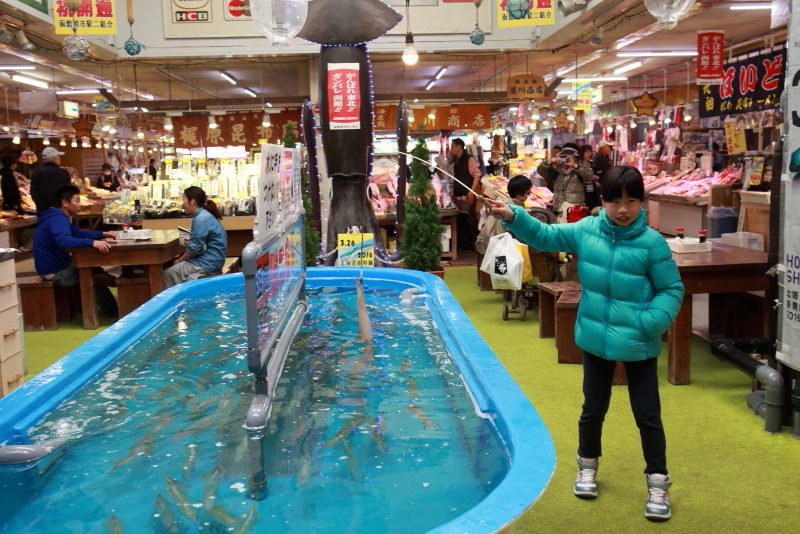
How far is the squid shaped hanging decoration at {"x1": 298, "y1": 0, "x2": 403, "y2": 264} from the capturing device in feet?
26.4

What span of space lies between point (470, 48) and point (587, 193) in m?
3.26

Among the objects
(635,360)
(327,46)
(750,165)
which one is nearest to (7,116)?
(327,46)

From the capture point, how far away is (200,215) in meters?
7.29

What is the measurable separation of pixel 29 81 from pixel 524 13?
12.6m

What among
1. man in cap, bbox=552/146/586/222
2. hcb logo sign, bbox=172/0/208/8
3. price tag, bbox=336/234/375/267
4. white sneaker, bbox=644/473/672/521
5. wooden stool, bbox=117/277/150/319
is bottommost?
white sneaker, bbox=644/473/672/521

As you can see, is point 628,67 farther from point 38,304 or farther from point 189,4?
point 38,304

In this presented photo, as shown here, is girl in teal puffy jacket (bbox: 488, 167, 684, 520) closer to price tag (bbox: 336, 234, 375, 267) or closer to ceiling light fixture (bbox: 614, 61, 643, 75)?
price tag (bbox: 336, 234, 375, 267)

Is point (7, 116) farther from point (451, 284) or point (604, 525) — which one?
point (604, 525)

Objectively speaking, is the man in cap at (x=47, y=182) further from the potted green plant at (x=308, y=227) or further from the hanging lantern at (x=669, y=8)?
the hanging lantern at (x=669, y=8)

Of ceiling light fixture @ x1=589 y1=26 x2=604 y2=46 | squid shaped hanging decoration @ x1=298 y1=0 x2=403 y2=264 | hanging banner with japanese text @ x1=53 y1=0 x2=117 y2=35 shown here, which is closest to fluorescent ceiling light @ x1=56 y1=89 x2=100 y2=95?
hanging banner with japanese text @ x1=53 y1=0 x2=117 y2=35

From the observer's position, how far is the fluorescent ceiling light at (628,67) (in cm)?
1646

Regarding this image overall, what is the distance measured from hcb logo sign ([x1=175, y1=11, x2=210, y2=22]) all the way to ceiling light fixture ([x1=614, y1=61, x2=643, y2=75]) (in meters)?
9.15

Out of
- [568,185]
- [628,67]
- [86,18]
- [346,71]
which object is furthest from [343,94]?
[628,67]

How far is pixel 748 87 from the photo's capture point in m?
11.4
